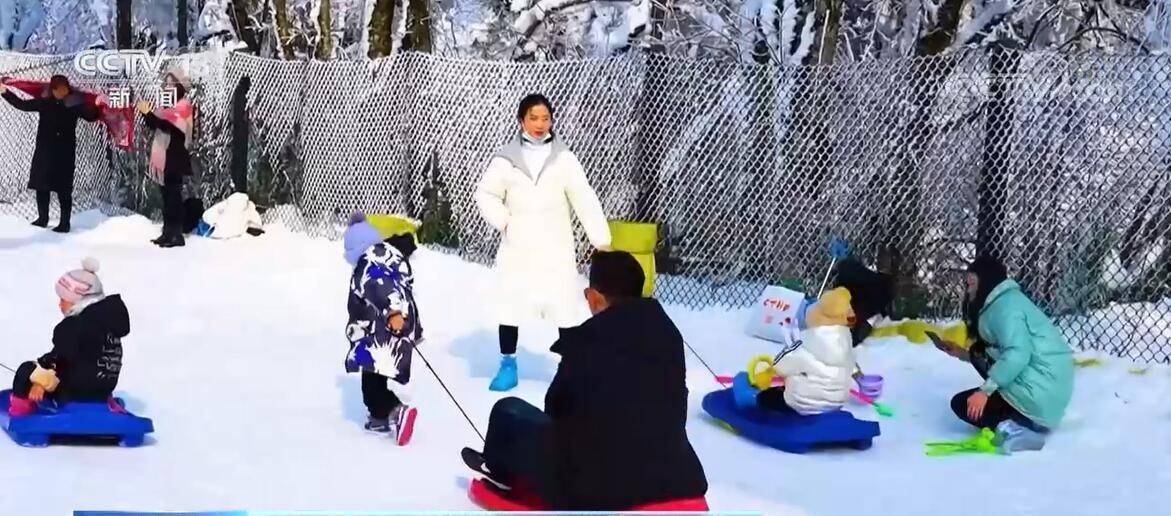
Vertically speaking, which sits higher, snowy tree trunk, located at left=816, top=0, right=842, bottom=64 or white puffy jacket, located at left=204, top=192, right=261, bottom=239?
snowy tree trunk, located at left=816, top=0, right=842, bottom=64

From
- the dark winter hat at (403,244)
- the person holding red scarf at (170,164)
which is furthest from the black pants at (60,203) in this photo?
the dark winter hat at (403,244)

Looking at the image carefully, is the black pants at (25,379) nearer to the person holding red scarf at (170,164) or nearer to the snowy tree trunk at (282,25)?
the person holding red scarf at (170,164)

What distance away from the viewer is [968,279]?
6637 mm

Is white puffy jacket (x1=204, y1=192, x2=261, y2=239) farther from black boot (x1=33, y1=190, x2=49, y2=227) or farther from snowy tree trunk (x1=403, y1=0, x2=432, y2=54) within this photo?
snowy tree trunk (x1=403, y1=0, x2=432, y2=54)

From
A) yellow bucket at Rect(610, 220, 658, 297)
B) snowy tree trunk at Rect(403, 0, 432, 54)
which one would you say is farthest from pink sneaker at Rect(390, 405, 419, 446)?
snowy tree trunk at Rect(403, 0, 432, 54)

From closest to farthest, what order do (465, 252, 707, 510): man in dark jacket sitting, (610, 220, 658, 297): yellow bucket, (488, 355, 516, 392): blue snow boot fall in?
(465, 252, 707, 510): man in dark jacket sitting, (488, 355, 516, 392): blue snow boot, (610, 220, 658, 297): yellow bucket

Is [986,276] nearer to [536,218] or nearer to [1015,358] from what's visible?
[1015,358]

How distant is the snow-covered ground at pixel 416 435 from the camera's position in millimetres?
5500

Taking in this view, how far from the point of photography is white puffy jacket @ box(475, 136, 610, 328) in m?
7.34

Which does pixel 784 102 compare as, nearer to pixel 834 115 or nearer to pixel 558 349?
pixel 834 115

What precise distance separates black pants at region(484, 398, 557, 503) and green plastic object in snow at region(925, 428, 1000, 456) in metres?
2.31

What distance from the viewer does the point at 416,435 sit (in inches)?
255

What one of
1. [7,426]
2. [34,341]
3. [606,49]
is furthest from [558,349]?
[606,49]

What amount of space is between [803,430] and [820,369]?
0.30 m
